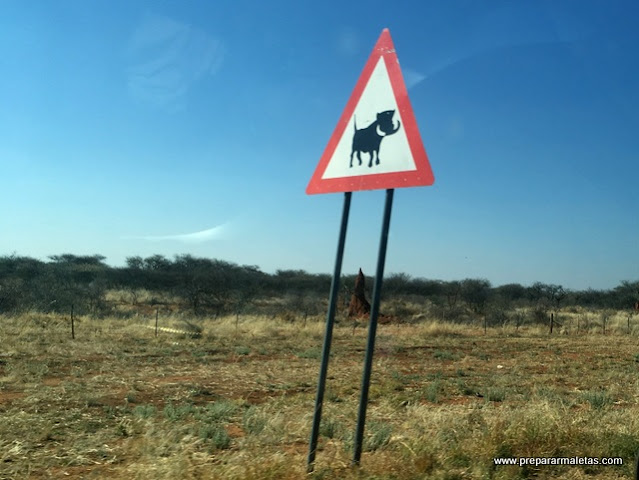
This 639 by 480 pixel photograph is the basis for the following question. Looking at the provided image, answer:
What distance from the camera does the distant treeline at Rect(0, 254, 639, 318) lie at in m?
33.7

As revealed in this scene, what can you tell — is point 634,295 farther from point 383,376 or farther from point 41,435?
point 41,435

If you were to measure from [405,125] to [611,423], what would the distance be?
14.7ft

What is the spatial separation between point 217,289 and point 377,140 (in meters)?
36.0

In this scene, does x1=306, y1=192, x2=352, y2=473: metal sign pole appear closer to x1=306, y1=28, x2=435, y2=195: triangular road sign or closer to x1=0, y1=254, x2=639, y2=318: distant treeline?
x1=306, y1=28, x2=435, y2=195: triangular road sign

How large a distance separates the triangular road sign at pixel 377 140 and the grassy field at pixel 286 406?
205 centimetres

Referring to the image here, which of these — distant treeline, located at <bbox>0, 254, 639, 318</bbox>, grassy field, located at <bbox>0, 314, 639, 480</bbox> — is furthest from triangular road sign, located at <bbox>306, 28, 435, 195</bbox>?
distant treeline, located at <bbox>0, 254, 639, 318</bbox>

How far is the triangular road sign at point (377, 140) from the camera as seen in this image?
4.00 meters

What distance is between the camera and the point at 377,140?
4.19m

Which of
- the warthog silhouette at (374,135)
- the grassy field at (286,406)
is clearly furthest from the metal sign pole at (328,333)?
the warthog silhouette at (374,135)

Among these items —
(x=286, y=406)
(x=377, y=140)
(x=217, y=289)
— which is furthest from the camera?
(x=217, y=289)

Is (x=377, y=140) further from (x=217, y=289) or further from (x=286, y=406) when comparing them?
(x=217, y=289)

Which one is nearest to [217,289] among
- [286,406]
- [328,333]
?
[286,406]

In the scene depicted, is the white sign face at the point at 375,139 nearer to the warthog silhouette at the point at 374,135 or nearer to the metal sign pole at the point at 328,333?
the warthog silhouette at the point at 374,135

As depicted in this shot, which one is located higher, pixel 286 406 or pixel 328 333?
pixel 328 333
